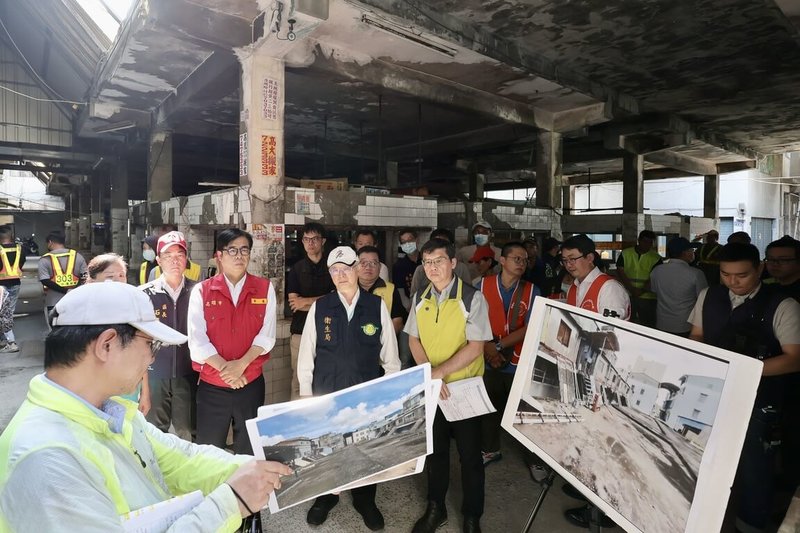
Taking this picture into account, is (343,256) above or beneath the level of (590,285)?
above

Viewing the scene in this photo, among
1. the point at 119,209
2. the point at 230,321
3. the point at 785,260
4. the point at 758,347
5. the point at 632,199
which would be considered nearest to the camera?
the point at 758,347

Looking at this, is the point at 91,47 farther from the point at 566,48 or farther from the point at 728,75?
the point at 728,75

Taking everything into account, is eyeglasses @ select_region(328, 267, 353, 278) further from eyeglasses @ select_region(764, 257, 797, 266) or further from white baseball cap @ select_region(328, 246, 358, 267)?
eyeglasses @ select_region(764, 257, 797, 266)

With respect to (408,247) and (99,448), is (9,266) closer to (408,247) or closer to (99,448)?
(408,247)

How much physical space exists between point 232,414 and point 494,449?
6.90ft

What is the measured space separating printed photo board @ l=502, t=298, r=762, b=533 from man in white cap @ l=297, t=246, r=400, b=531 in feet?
3.22

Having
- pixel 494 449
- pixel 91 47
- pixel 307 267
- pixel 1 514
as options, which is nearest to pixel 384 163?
pixel 91 47

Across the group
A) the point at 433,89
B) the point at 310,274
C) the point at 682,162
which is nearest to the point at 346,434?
the point at 310,274

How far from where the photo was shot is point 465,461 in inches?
112

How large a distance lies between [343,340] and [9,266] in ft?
23.8

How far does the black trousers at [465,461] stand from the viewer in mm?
2828

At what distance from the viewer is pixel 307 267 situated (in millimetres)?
4129

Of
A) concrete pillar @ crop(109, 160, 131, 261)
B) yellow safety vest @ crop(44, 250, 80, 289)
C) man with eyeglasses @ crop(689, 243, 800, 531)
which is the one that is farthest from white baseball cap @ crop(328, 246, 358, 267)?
concrete pillar @ crop(109, 160, 131, 261)

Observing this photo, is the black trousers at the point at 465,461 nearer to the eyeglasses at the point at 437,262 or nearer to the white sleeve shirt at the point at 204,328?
the eyeglasses at the point at 437,262
